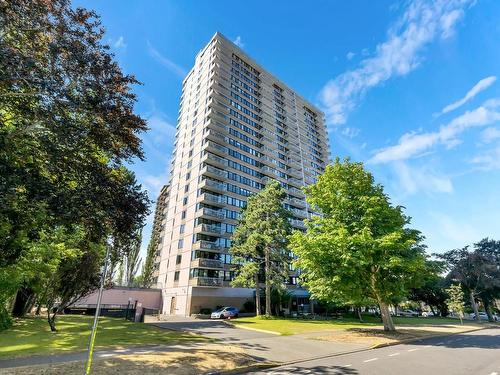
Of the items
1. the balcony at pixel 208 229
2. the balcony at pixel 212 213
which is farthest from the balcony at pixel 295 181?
the balcony at pixel 208 229

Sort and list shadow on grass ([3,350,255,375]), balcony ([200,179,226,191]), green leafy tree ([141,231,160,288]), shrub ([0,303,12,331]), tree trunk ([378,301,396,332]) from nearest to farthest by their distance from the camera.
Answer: shadow on grass ([3,350,255,375]), shrub ([0,303,12,331]), tree trunk ([378,301,396,332]), balcony ([200,179,226,191]), green leafy tree ([141,231,160,288])

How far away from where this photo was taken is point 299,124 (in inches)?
3324

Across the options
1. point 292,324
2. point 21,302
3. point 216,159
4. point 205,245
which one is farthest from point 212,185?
point 21,302

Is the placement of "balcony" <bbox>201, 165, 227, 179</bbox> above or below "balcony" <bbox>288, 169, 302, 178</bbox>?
below

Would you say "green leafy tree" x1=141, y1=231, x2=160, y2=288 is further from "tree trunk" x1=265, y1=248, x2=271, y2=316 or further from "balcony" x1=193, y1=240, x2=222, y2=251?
"tree trunk" x1=265, y1=248, x2=271, y2=316

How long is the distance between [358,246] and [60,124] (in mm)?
19493

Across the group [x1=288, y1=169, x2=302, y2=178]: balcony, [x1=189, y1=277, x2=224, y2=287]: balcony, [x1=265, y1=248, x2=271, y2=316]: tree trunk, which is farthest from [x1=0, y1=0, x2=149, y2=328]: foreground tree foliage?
[x1=288, y1=169, x2=302, y2=178]: balcony

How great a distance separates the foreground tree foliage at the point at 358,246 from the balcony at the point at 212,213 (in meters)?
26.4

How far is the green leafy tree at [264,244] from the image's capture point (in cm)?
3978

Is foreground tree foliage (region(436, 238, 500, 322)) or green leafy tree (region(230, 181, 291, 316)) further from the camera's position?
foreground tree foliage (region(436, 238, 500, 322))

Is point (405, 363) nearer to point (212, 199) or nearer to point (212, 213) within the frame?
point (212, 213)

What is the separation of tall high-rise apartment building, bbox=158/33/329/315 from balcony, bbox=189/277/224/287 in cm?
15

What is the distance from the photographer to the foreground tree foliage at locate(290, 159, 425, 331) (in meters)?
21.1

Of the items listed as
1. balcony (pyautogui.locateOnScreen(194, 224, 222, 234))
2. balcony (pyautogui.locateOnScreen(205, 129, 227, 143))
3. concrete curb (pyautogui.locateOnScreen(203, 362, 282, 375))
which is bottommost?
concrete curb (pyautogui.locateOnScreen(203, 362, 282, 375))
